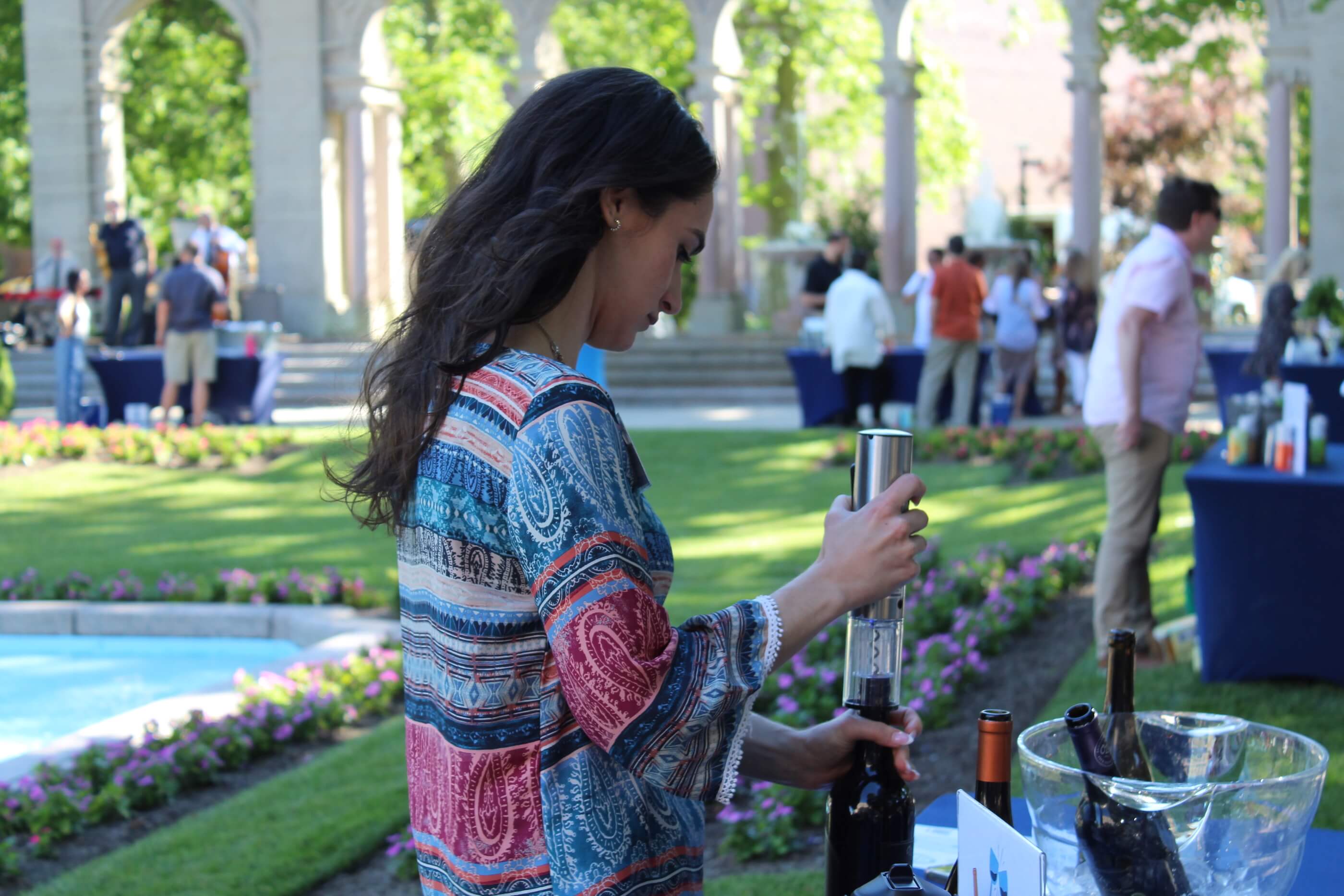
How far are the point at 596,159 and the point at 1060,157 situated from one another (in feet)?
165

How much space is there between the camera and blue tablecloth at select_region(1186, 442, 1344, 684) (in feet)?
18.6

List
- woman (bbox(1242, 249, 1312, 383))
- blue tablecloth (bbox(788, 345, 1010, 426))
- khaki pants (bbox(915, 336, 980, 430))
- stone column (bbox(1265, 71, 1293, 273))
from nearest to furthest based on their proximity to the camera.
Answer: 1. woman (bbox(1242, 249, 1312, 383))
2. khaki pants (bbox(915, 336, 980, 430))
3. blue tablecloth (bbox(788, 345, 1010, 426))
4. stone column (bbox(1265, 71, 1293, 273))

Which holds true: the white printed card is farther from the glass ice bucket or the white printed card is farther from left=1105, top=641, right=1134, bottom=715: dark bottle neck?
left=1105, top=641, right=1134, bottom=715: dark bottle neck

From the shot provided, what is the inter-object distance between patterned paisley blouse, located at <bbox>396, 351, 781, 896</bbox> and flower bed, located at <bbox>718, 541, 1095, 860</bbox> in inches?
109

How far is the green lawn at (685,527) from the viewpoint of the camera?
18.5 feet

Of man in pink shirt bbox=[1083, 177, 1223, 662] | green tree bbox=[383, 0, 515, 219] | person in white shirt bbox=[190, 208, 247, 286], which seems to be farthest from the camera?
green tree bbox=[383, 0, 515, 219]

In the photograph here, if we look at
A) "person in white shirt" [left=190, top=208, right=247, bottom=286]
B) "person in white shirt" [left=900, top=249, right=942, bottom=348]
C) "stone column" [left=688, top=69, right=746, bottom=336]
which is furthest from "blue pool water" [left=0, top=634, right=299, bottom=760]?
"stone column" [left=688, top=69, right=746, bottom=336]

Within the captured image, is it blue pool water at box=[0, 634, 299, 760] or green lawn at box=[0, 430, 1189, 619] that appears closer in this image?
blue pool water at box=[0, 634, 299, 760]

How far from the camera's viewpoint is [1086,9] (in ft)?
65.5

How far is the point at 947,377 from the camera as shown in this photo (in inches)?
590

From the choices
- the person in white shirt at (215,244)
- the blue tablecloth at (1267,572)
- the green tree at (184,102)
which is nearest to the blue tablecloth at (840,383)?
the person in white shirt at (215,244)

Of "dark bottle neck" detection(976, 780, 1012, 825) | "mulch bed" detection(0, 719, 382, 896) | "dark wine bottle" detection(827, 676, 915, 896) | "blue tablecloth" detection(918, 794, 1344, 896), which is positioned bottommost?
"mulch bed" detection(0, 719, 382, 896)

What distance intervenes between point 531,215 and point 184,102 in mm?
30461

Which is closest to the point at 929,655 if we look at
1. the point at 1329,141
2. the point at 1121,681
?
the point at 1121,681
